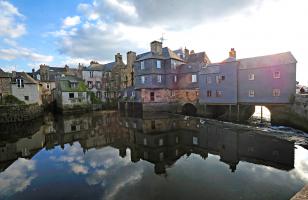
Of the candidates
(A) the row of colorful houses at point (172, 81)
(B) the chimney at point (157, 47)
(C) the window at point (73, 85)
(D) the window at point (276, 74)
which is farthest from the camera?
(C) the window at point (73, 85)

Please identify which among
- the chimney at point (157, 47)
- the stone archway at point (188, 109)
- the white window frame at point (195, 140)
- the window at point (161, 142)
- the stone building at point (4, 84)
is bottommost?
the window at point (161, 142)

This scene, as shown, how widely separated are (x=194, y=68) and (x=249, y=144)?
2389 centimetres

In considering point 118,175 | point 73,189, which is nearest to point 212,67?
point 118,175

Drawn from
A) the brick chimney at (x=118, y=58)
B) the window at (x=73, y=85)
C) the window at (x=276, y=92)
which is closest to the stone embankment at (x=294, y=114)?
the window at (x=276, y=92)

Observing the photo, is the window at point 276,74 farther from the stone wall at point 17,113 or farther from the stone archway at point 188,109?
Result: the stone wall at point 17,113

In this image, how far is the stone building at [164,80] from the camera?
36719mm

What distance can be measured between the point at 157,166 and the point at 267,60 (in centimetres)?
2272

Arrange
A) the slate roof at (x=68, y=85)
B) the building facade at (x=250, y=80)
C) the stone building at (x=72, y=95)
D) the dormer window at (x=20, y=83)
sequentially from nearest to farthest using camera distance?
the building facade at (x=250, y=80) → the dormer window at (x=20, y=83) → the stone building at (x=72, y=95) → the slate roof at (x=68, y=85)

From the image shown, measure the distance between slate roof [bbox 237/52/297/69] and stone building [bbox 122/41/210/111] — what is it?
9.42 m

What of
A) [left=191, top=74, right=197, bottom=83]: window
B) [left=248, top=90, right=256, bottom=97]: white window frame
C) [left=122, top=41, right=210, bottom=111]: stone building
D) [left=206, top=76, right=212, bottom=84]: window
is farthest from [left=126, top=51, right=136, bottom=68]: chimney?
[left=248, top=90, right=256, bottom=97]: white window frame

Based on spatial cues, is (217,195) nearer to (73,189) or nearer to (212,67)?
(73,189)

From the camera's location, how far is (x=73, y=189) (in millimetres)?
8984

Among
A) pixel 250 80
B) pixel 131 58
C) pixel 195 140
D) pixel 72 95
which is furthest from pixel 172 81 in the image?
pixel 72 95

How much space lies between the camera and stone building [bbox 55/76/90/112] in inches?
1623
